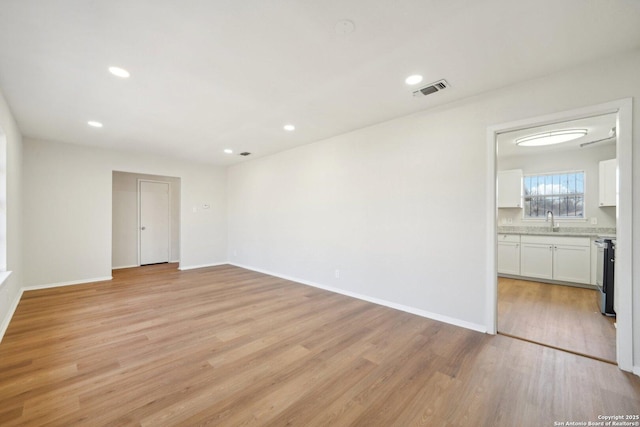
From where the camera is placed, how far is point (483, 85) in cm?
269

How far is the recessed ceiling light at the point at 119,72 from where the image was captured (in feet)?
7.86

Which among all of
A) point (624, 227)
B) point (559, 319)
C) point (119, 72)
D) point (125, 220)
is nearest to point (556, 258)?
point (559, 319)

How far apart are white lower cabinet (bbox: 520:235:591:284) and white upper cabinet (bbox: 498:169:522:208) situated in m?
0.87

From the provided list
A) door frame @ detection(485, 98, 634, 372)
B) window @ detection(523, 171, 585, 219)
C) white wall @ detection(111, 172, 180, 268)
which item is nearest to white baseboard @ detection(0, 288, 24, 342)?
white wall @ detection(111, 172, 180, 268)

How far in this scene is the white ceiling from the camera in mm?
1714

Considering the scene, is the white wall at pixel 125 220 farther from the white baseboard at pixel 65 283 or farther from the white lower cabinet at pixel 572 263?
the white lower cabinet at pixel 572 263

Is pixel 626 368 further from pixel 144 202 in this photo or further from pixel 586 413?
pixel 144 202

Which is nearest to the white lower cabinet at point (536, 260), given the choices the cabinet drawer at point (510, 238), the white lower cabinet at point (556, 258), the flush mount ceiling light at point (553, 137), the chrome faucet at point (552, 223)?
the white lower cabinet at point (556, 258)

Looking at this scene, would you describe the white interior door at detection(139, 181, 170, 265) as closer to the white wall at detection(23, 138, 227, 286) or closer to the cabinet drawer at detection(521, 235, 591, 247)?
the white wall at detection(23, 138, 227, 286)

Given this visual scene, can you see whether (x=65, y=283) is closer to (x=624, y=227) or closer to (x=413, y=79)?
(x=413, y=79)

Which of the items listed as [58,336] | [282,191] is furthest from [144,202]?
[58,336]

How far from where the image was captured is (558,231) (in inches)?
202

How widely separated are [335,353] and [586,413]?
5.82 feet

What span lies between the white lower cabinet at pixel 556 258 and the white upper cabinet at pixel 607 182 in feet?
2.54
